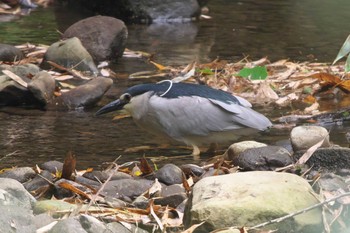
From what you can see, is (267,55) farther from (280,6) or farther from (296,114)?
(280,6)

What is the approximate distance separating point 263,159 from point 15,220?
2.22 meters

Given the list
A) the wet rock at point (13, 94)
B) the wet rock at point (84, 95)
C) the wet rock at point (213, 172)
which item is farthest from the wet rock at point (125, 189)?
the wet rock at point (13, 94)

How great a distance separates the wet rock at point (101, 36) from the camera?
37.3 feet

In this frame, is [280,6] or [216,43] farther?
[280,6]

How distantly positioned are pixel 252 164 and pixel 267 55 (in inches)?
242

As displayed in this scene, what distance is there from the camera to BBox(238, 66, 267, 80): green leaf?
998 centimetres

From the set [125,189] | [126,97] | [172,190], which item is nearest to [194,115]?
[126,97]

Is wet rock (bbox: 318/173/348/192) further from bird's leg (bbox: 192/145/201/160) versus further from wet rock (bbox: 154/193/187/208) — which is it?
bird's leg (bbox: 192/145/201/160)

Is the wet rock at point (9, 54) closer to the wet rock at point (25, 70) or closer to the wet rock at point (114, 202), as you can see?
the wet rock at point (25, 70)

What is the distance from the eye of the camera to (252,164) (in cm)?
593

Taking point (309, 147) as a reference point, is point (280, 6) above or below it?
below

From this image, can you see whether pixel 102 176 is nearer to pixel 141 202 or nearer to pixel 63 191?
pixel 63 191

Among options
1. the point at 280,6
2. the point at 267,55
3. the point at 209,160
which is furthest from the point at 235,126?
the point at 280,6

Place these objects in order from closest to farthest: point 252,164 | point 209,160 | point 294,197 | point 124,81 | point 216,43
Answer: point 294,197 → point 252,164 → point 209,160 → point 124,81 → point 216,43
